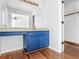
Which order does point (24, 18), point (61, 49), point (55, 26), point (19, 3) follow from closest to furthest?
point (61, 49) → point (55, 26) → point (19, 3) → point (24, 18)

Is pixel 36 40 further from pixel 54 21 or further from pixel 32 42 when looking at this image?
pixel 54 21

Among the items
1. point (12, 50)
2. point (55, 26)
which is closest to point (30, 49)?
point (12, 50)

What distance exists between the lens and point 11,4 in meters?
3.01

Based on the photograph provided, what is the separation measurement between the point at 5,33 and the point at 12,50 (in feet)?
2.92

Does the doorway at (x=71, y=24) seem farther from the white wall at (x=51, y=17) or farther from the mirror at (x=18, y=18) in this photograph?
the mirror at (x=18, y=18)

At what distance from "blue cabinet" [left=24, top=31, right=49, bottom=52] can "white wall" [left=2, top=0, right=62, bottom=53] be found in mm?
264

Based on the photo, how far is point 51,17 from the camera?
10.7 feet

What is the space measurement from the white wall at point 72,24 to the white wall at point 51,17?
1354 mm

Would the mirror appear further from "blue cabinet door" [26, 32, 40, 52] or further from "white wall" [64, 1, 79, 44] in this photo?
"white wall" [64, 1, 79, 44]

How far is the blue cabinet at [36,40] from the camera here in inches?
109

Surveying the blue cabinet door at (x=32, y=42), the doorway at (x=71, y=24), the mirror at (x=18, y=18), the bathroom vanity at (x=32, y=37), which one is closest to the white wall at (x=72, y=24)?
the doorway at (x=71, y=24)

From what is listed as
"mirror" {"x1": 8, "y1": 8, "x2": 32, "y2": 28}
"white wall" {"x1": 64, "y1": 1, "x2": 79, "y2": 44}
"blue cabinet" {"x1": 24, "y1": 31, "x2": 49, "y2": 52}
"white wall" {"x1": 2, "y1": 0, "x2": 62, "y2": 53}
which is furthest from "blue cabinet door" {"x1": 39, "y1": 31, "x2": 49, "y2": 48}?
"white wall" {"x1": 64, "y1": 1, "x2": 79, "y2": 44}

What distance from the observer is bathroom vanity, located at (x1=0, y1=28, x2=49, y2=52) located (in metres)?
2.54

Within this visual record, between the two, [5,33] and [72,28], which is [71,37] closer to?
[72,28]
